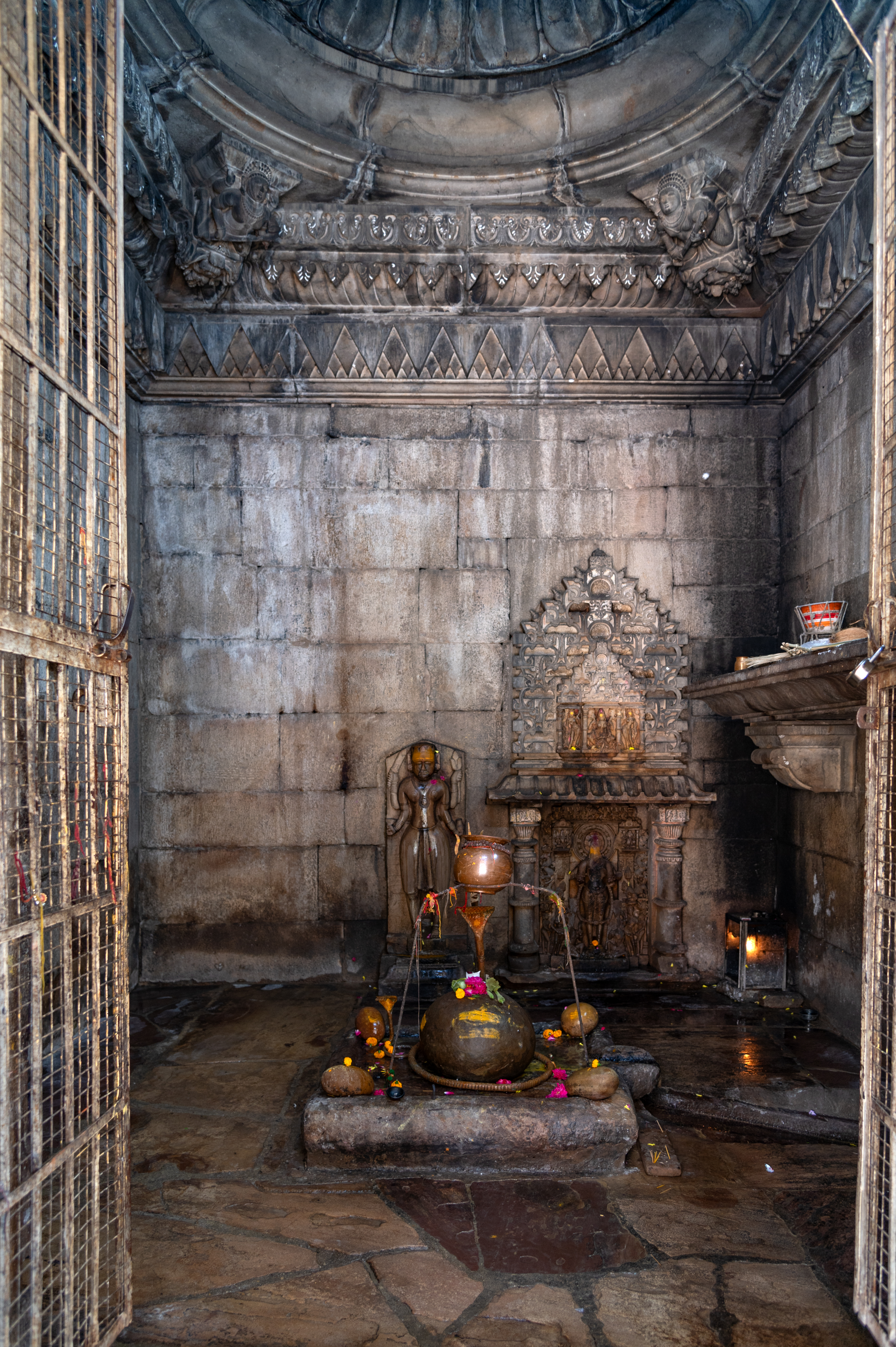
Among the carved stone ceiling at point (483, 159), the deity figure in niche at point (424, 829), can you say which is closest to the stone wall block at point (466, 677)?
the deity figure in niche at point (424, 829)

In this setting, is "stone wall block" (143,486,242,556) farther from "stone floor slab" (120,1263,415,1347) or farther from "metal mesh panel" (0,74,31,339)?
"stone floor slab" (120,1263,415,1347)

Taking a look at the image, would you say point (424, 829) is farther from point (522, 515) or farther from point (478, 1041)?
point (522, 515)

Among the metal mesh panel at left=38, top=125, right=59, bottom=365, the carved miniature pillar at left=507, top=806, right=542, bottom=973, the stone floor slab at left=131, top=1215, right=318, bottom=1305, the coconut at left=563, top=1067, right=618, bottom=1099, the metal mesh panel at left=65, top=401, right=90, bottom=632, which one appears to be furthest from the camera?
the carved miniature pillar at left=507, top=806, right=542, bottom=973

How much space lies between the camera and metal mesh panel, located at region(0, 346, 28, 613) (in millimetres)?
2621

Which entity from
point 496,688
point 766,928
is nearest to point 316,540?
point 496,688

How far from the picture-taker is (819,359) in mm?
7145

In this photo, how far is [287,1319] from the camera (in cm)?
340

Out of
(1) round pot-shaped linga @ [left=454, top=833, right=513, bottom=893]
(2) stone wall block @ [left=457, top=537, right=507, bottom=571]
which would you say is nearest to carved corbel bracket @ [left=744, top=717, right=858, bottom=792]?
(1) round pot-shaped linga @ [left=454, top=833, right=513, bottom=893]

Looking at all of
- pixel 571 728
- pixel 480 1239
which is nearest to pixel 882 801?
pixel 480 1239

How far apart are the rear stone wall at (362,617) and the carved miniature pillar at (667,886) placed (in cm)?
20

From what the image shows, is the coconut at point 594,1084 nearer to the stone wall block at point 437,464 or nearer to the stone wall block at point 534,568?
the stone wall block at point 534,568

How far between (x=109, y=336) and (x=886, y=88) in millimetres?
3379

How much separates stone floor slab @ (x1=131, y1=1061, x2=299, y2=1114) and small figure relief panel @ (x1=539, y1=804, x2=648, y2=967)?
3.18 m

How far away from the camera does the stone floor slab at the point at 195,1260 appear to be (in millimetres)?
3592
